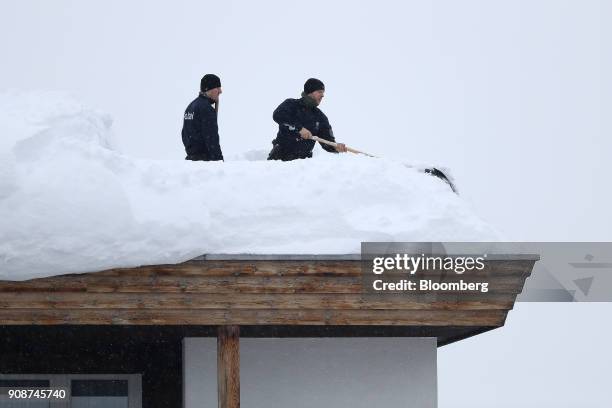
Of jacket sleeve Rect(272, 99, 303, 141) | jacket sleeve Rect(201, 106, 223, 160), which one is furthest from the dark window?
jacket sleeve Rect(272, 99, 303, 141)

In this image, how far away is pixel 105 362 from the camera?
1509 centimetres

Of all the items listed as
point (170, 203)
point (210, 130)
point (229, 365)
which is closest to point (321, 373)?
point (229, 365)

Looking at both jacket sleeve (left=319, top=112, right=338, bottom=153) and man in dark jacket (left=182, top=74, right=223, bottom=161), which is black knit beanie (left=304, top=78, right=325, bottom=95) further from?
man in dark jacket (left=182, top=74, right=223, bottom=161)

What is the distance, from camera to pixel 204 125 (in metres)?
14.7

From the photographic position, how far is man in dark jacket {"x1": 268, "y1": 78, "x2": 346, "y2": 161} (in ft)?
50.1

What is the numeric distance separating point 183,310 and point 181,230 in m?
0.94

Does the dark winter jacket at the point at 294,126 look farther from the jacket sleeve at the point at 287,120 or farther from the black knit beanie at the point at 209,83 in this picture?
the black knit beanie at the point at 209,83

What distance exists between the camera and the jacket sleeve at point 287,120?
15.2m

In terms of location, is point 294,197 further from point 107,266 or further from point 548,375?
point 548,375

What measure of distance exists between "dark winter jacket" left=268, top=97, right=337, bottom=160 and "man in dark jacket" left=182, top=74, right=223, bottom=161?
2.91 ft

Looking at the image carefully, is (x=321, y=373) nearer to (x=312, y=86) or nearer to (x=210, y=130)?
(x=210, y=130)

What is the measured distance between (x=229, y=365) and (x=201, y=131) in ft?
10.8

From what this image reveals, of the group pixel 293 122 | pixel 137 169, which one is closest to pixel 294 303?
pixel 137 169

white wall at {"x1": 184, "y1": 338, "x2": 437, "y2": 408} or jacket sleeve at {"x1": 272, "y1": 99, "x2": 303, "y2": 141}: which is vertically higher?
jacket sleeve at {"x1": 272, "y1": 99, "x2": 303, "y2": 141}
